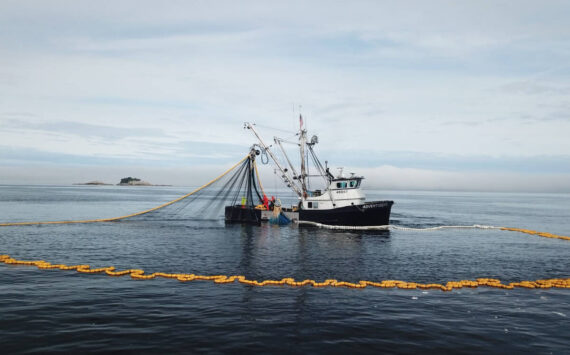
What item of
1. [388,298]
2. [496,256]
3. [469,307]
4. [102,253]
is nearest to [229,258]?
[102,253]

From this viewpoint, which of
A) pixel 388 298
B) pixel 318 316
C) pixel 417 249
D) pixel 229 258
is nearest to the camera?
pixel 318 316

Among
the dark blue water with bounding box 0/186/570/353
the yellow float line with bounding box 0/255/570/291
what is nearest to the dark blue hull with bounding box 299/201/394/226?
the dark blue water with bounding box 0/186/570/353

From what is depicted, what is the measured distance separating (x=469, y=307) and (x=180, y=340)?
54.9 ft

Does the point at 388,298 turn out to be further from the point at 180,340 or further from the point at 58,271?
the point at 58,271

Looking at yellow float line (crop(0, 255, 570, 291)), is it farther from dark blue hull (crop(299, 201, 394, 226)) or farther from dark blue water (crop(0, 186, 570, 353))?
dark blue hull (crop(299, 201, 394, 226))

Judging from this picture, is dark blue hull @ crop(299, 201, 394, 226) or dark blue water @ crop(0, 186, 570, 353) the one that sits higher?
dark blue hull @ crop(299, 201, 394, 226)

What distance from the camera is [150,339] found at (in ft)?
51.7

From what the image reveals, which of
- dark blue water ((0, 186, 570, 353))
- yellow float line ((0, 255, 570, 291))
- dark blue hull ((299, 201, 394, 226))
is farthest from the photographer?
dark blue hull ((299, 201, 394, 226))

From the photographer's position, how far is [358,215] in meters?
61.5

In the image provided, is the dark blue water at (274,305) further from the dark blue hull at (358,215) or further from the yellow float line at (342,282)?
the dark blue hull at (358,215)

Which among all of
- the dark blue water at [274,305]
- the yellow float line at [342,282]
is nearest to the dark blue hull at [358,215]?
the dark blue water at [274,305]

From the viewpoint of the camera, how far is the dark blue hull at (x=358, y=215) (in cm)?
6109

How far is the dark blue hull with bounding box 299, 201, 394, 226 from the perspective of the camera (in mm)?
61094

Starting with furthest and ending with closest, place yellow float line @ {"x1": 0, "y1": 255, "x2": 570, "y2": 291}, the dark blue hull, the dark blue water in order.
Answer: the dark blue hull
yellow float line @ {"x1": 0, "y1": 255, "x2": 570, "y2": 291}
the dark blue water
